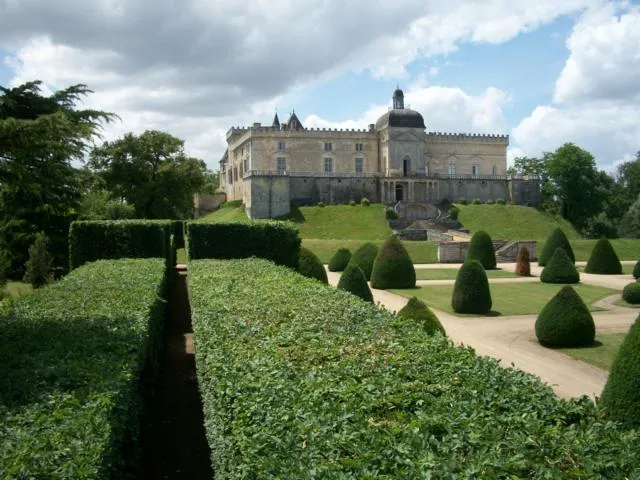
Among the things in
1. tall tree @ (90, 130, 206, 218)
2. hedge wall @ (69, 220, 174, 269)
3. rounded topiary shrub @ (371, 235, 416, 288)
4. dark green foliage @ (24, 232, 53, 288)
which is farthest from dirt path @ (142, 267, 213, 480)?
tall tree @ (90, 130, 206, 218)

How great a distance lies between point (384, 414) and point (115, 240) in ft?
59.8

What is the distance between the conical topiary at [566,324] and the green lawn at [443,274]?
14.0m

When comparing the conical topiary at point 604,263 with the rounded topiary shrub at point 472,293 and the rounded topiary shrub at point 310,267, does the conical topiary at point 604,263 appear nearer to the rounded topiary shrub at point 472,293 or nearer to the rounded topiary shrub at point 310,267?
the rounded topiary shrub at point 472,293

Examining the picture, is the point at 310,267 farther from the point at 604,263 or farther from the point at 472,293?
the point at 604,263

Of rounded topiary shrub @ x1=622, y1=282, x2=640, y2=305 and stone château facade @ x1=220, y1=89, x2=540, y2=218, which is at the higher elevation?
stone château facade @ x1=220, y1=89, x2=540, y2=218

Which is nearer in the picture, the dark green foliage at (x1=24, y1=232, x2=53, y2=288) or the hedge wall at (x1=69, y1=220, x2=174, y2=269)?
the hedge wall at (x1=69, y1=220, x2=174, y2=269)

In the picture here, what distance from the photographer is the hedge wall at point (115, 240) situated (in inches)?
793

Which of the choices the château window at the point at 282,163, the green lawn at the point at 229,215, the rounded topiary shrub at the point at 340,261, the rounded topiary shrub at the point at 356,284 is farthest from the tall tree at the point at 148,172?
the rounded topiary shrub at the point at 356,284

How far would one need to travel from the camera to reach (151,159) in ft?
148

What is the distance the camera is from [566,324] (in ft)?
43.8

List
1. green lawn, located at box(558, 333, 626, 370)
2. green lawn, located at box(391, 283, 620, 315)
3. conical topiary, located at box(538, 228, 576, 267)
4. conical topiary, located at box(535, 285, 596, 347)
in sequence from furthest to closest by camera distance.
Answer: conical topiary, located at box(538, 228, 576, 267)
green lawn, located at box(391, 283, 620, 315)
conical topiary, located at box(535, 285, 596, 347)
green lawn, located at box(558, 333, 626, 370)

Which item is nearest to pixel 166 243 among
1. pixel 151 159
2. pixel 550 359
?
pixel 550 359

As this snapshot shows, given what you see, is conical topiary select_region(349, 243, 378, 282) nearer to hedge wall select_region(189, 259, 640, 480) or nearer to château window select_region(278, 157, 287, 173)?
hedge wall select_region(189, 259, 640, 480)

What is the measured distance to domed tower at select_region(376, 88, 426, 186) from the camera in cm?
5831
